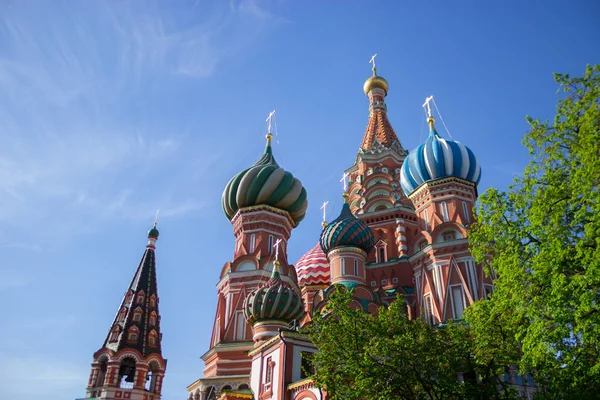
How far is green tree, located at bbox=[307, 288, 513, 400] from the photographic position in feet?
40.3

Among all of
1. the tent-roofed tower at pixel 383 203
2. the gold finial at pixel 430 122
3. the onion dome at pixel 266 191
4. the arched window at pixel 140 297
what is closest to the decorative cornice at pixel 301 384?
the tent-roofed tower at pixel 383 203

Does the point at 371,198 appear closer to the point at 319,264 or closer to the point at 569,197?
the point at 319,264

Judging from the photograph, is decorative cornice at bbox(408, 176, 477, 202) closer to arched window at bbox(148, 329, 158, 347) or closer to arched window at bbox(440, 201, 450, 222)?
arched window at bbox(440, 201, 450, 222)

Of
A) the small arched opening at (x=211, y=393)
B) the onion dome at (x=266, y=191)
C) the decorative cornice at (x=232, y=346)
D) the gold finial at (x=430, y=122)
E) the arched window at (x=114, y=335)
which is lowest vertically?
the small arched opening at (x=211, y=393)

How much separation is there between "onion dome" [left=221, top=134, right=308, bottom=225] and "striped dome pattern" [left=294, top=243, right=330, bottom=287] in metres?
2.53

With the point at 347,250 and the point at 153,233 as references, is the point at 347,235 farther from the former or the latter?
the point at 153,233

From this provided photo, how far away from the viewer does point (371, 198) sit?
31.9m

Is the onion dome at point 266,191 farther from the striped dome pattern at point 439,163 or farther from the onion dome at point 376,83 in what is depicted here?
the onion dome at point 376,83

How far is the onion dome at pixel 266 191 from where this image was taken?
29500 mm

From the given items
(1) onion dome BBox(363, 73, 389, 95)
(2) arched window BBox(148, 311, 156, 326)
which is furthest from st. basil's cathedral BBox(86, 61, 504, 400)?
(1) onion dome BBox(363, 73, 389, 95)

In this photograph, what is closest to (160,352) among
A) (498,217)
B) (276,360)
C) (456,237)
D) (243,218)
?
(243,218)

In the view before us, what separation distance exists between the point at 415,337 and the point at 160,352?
70.0 feet

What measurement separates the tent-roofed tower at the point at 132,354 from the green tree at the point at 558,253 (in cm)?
2226

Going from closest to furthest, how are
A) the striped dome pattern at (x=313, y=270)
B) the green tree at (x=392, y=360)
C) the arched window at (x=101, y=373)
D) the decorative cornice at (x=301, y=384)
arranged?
the green tree at (x=392, y=360), the decorative cornice at (x=301, y=384), the arched window at (x=101, y=373), the striped dome pattern at (x=313, y=270)
